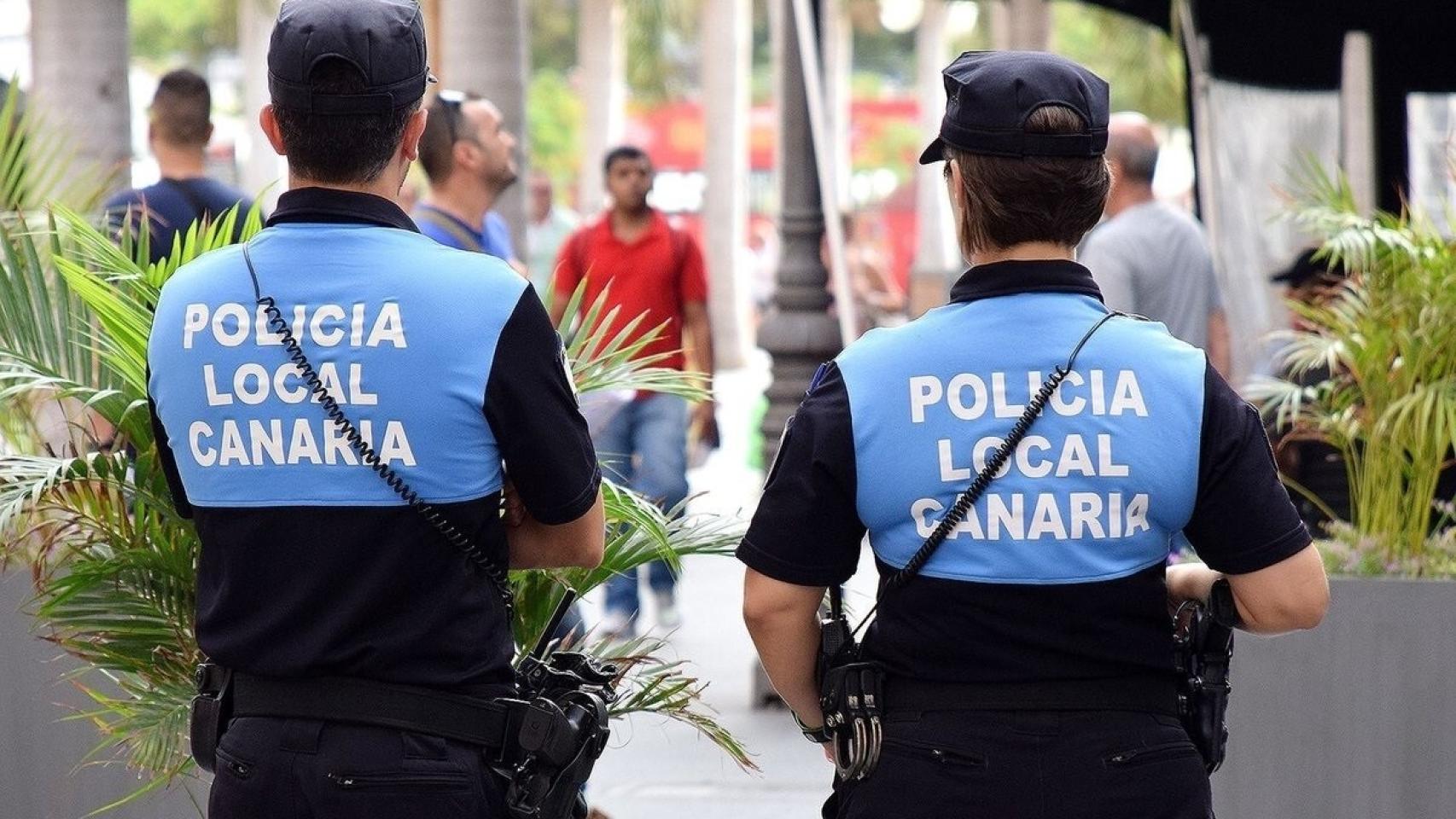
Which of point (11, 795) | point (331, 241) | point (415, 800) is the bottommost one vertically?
point (11, 795)

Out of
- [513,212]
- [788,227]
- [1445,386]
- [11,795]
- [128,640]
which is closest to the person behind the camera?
[128,640]

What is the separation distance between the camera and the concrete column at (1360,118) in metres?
8.84

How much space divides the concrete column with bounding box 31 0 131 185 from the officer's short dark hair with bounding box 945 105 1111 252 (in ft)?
19.1

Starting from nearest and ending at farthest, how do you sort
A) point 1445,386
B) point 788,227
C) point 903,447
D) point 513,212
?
point 903,447 < point 1445,386 < point 788,227 < point 513,212

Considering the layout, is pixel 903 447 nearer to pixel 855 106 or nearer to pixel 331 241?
pixel 331 241

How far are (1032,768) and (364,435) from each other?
39.4 inches

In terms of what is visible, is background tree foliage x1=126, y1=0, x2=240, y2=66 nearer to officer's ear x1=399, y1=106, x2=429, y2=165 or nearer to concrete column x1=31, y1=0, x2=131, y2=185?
concrete column x1=31, y1=0, x2=131, y2=185

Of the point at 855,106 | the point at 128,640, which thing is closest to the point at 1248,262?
the point at 128,640

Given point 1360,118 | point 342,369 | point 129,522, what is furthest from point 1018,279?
point 1360,118

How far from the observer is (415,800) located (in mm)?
2643

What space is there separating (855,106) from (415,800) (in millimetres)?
58142

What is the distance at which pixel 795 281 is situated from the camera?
7.97 meters

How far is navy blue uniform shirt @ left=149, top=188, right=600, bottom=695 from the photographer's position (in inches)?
104

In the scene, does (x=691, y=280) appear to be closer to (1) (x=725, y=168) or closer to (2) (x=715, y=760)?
(2) (x=715, y=760)
